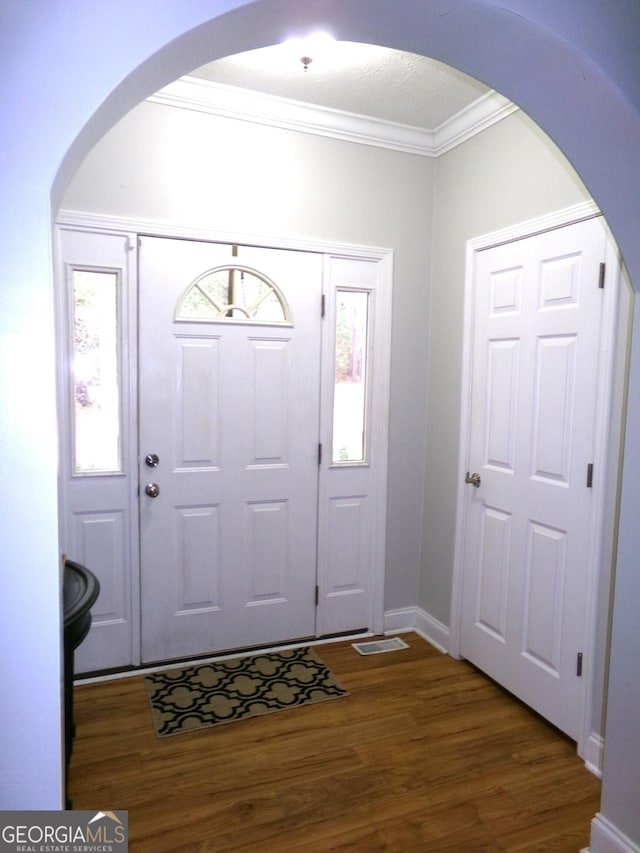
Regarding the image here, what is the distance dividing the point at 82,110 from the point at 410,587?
112 inches

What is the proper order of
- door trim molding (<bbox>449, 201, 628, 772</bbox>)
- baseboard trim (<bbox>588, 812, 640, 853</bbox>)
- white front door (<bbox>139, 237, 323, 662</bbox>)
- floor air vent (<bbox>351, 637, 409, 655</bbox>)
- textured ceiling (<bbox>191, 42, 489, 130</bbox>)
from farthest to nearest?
1. floor air vent (<bbox>351, 637, 409, 655</bbox>)
2. white front door (<bbox>139, 237, 323, 662</bbox>)
3. textured ceiling (<bbox>191, 42, 489, 130</bbox>)
4. door trim molding (<bbox>449, 201, 628, 772</bbox>)
5. baseboard trim (<bbox>588, 812, 640, 853</bbox>)

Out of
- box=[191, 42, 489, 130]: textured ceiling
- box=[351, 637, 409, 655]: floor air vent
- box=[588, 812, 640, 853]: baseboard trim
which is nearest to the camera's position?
box=[588, 812, 640, 853]: baseboard trim

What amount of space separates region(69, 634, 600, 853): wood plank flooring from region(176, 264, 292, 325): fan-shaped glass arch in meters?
1.74

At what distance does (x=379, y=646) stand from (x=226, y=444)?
135 centimetres

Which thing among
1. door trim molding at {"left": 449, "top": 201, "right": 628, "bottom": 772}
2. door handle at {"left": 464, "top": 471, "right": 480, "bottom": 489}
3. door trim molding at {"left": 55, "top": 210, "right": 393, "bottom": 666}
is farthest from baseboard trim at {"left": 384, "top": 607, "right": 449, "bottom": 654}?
door trim molding at {"left": 449, "top": 201, "right": 628, "bottom": 772}

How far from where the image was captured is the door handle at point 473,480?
2713 millimetres

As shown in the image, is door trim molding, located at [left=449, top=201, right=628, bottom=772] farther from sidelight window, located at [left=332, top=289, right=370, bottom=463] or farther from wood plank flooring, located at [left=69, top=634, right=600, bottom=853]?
sidelight window, located at [left=332, top=289, right=370, bottom=463]

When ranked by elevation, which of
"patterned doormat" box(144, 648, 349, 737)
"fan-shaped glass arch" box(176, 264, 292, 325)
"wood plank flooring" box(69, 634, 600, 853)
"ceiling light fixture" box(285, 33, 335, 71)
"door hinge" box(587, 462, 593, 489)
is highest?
"ceiling light fixture" box(285, 33, 335, 71)

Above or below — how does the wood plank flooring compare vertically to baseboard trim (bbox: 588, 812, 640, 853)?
below

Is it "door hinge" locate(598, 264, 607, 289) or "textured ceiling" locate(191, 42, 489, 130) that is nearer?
"door hinge" locate(598, 264, 607, 289)

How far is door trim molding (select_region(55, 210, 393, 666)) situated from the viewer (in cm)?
253

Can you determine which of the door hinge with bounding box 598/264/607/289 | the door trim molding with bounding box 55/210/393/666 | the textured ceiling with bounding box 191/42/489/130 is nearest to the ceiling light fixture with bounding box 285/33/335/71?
the textured ceiling with bounding box 191/42/489/130

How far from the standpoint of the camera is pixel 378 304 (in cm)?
299

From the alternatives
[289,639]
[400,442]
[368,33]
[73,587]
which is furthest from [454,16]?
[289,639]
